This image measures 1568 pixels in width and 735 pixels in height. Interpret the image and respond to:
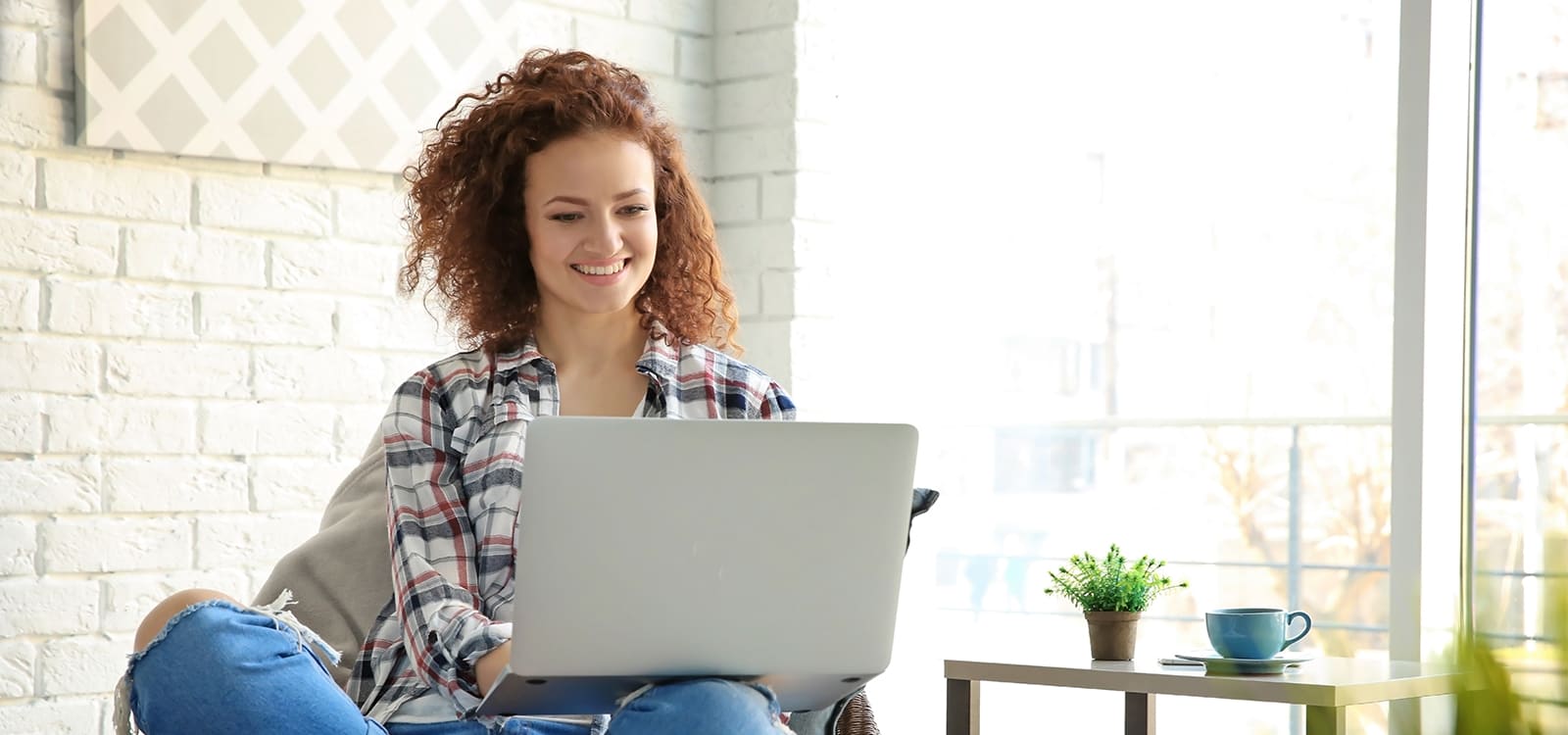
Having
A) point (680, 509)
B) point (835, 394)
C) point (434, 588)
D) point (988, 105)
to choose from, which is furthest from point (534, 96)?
point (988, 105)

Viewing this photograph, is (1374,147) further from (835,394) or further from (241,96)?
(241,96)

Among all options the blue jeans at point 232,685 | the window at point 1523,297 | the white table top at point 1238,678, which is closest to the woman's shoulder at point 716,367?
the white table top at point 1238,678

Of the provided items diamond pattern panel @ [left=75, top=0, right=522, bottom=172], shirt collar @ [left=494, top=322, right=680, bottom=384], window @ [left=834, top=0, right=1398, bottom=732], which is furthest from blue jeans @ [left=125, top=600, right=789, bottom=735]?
window @ [left=834, top=0, right=1398, bottom=732]

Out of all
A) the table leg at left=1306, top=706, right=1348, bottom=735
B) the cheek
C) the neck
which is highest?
the cheek

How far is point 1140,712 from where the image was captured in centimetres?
219

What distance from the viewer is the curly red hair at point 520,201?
1.95 metres

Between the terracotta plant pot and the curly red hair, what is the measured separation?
25.8 inches

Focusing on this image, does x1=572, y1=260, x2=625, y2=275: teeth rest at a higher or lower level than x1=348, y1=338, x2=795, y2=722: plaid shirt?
higher

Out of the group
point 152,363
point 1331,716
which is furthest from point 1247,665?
point 152,363

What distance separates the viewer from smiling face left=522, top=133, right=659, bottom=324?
6.22 feet

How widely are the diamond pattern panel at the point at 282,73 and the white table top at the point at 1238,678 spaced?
132cm

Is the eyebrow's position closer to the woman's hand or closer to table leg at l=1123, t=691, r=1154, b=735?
the woman's hand

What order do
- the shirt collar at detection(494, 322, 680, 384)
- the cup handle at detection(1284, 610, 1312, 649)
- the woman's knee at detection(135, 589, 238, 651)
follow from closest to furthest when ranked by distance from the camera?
the woman's knee at detection(135, 589, 238, 651) → the shirt collar at detection(494, 322, 680, 384) → the cup handle at detection(1284, 610, 1312, 649)

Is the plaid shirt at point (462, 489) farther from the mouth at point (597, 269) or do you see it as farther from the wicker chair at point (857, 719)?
the wicker chair at point (857, 719)
